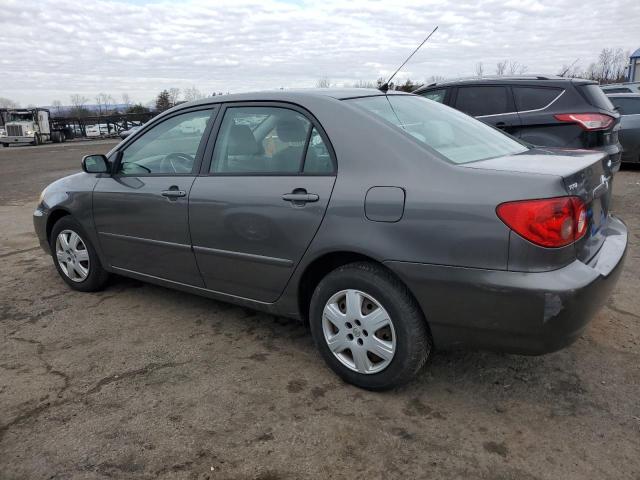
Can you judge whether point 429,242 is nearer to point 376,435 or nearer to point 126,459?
point 376,435

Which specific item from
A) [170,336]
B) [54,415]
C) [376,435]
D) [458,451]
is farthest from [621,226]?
[54,415]

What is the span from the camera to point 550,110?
20.5 feet

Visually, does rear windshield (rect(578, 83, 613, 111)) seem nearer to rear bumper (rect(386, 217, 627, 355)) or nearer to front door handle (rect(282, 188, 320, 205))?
rear bumper (rect(386, 217, 627, 355))

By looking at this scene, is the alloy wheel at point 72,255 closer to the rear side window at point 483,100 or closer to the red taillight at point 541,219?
the red taillight at point 541,219

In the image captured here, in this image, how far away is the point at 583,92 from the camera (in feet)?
20.4

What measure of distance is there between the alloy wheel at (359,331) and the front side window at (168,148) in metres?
1.42

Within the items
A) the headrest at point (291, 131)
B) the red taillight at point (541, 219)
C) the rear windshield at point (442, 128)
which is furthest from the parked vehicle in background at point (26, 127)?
the red taillight at point (541, 219)

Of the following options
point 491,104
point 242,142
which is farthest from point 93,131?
point 242,142

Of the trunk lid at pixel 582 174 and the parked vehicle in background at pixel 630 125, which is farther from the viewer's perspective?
the parked vehicle in background at pixel 630 125

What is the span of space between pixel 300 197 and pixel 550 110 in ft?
14.9

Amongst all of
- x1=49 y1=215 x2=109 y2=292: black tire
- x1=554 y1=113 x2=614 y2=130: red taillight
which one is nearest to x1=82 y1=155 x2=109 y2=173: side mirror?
x1=49 y1=215 x2=109 y2=292: black tire

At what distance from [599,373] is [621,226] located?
859 millimetres

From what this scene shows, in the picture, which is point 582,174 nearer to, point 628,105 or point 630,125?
point 630,125

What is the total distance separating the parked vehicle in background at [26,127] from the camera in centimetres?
3334
